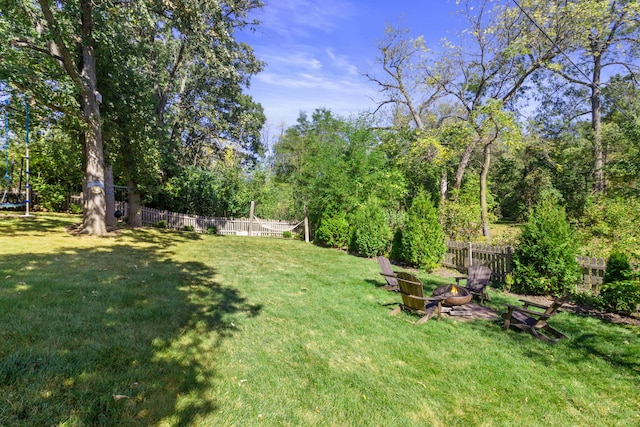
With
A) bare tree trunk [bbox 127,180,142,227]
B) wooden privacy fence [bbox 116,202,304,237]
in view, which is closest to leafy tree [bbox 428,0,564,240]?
wooden privacy fence [bbox 116,202,304,237]

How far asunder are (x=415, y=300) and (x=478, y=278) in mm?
2284

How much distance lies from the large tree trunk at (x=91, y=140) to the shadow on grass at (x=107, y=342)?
12.8ft

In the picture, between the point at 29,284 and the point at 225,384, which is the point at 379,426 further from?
the point at 29,284

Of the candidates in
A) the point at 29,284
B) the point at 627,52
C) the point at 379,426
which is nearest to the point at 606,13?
the point at 627,52

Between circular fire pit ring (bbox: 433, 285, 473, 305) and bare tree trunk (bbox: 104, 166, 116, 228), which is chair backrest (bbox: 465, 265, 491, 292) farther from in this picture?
bare tree trunk (bbox: 104, 166, 116, 228)

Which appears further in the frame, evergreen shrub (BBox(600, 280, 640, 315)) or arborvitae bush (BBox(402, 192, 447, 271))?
arborvitae bush (BBox(402, 192, 447, 271))

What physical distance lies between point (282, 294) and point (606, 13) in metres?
17.4

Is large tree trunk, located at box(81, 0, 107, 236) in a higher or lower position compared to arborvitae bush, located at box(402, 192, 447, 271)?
higher

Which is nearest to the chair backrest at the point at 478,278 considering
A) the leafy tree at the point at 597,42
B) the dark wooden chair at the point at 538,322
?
the dark wooden chair at the point at 538,322

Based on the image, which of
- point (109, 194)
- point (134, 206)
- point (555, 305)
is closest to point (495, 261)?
point (555, 305)

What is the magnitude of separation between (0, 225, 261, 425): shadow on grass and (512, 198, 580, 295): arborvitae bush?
6356mm

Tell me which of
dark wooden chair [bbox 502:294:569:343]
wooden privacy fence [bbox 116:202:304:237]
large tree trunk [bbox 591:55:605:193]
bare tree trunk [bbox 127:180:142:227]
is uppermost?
large tree trunk [bbox 591:55:605:193]

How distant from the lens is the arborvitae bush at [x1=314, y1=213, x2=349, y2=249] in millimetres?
13039

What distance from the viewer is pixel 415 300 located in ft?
16.4
